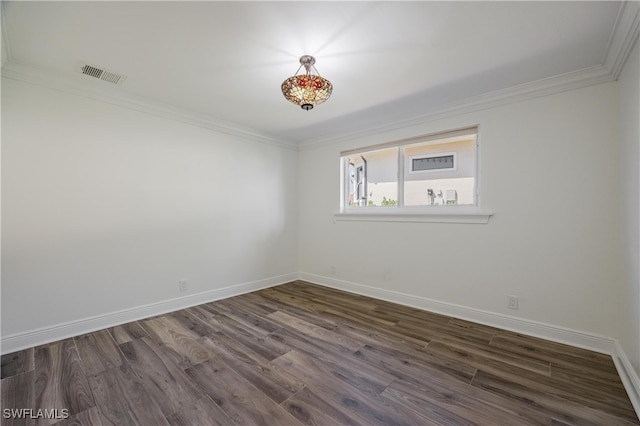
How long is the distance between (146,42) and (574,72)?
3381 mm

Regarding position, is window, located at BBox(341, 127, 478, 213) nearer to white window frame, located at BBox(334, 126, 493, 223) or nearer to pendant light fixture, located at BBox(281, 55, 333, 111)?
white window frame, located at BBox(334, 126, 493, 223)

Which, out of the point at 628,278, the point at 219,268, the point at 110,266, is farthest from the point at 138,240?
the point at 628,278

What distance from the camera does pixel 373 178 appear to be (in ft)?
12.6

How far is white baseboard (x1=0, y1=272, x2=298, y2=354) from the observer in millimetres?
2191

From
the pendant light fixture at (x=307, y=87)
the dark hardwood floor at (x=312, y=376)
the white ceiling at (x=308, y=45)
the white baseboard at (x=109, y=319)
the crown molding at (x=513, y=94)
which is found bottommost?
the dark hardwood floor at (x=312, y=376)

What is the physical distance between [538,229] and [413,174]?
1.40 m

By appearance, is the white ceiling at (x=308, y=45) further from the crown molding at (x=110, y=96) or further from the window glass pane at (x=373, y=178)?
the window glass pane at (x=373, y=178)

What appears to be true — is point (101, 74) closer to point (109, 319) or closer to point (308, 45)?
point (308, 45)

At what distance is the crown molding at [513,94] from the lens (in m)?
2.20

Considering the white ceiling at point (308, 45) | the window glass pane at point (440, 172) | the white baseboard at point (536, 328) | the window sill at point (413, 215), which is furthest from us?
the window glass pane at point (440, 172)

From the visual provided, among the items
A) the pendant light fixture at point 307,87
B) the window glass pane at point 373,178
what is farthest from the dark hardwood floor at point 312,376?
the pendant light fixture at point 307,87

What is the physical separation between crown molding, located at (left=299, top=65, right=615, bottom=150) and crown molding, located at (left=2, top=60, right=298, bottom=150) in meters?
2.09

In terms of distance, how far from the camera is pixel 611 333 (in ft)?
7.06

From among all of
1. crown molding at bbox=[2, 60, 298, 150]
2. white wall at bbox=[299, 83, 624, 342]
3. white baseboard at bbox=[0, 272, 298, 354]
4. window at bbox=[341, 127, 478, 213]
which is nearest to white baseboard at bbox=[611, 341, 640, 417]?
white wall at bbox=[299, 83, 624, 342]
